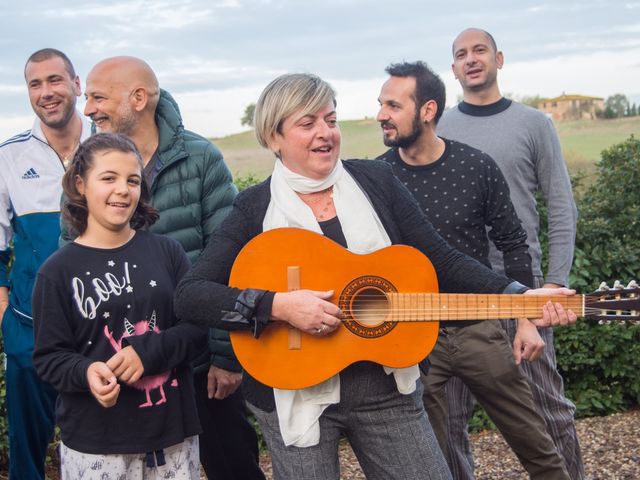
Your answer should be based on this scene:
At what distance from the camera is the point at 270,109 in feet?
10.8

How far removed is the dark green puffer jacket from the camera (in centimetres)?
400

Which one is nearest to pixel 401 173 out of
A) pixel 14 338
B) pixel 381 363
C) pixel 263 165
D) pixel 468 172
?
pixel 468 172

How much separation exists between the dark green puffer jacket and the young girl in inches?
20.6

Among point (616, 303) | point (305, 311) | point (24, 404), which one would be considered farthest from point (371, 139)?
point (305, 311)

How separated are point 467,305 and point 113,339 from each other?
1.32 metres

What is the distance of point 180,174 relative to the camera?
407 cm

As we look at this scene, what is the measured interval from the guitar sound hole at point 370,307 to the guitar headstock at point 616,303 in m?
0.77

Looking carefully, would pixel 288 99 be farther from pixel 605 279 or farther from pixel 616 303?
pixel 605 279

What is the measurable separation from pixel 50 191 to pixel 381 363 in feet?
8.20

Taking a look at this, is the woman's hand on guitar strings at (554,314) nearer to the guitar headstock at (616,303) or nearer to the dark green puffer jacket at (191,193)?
the guitar headstock at (616,303)

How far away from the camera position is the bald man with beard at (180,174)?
158 inches

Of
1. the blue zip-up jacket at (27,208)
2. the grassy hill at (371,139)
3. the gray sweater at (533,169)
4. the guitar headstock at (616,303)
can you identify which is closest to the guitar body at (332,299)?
the guitar headstock at (616,303)

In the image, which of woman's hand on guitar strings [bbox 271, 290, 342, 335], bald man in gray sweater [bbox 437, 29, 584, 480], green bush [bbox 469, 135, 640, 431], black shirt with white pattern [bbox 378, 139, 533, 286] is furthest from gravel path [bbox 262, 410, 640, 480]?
woman's hand on guitar strings [bbox 271, 290, 342, 335]

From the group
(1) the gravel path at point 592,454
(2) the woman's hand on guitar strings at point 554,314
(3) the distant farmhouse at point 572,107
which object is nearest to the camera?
(2) the woman's hand on guitar strings at point 554,314
